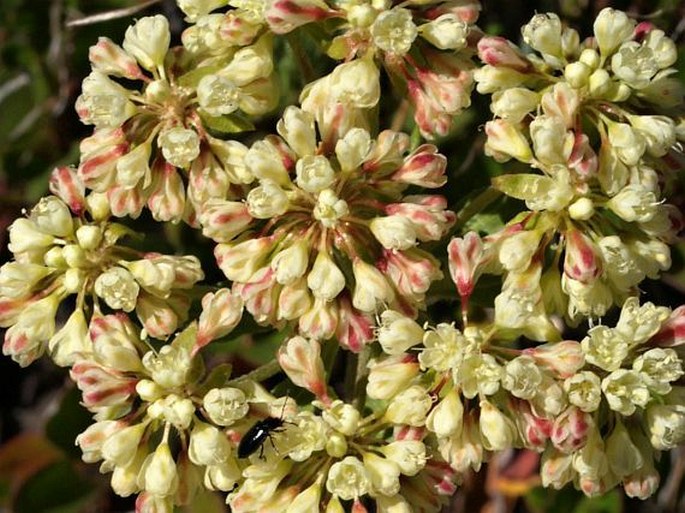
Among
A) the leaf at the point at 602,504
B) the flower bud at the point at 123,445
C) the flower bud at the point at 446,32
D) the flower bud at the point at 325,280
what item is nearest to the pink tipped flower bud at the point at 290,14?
the flower bud at the point at 446,32

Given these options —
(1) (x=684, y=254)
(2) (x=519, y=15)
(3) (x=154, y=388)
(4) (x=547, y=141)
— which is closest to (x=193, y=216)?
(3) (x=154, y=388)

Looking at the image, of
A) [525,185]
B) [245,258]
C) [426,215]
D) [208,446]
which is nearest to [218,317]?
[245,258]

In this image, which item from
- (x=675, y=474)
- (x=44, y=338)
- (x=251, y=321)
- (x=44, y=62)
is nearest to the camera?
(x=44, y=338)

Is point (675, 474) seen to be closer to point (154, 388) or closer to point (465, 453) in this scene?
point (465, 453)

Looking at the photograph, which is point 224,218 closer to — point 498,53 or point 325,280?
point 325,280

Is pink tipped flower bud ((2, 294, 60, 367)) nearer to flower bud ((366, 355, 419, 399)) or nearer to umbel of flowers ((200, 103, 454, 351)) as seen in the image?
umbel of flowers ((200, 103, 454, 351))

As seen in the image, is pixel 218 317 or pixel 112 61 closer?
pixel 218 317

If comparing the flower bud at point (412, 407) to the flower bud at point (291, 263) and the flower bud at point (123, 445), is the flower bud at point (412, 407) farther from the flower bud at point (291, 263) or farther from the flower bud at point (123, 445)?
the flower bud at point (123, 445)
